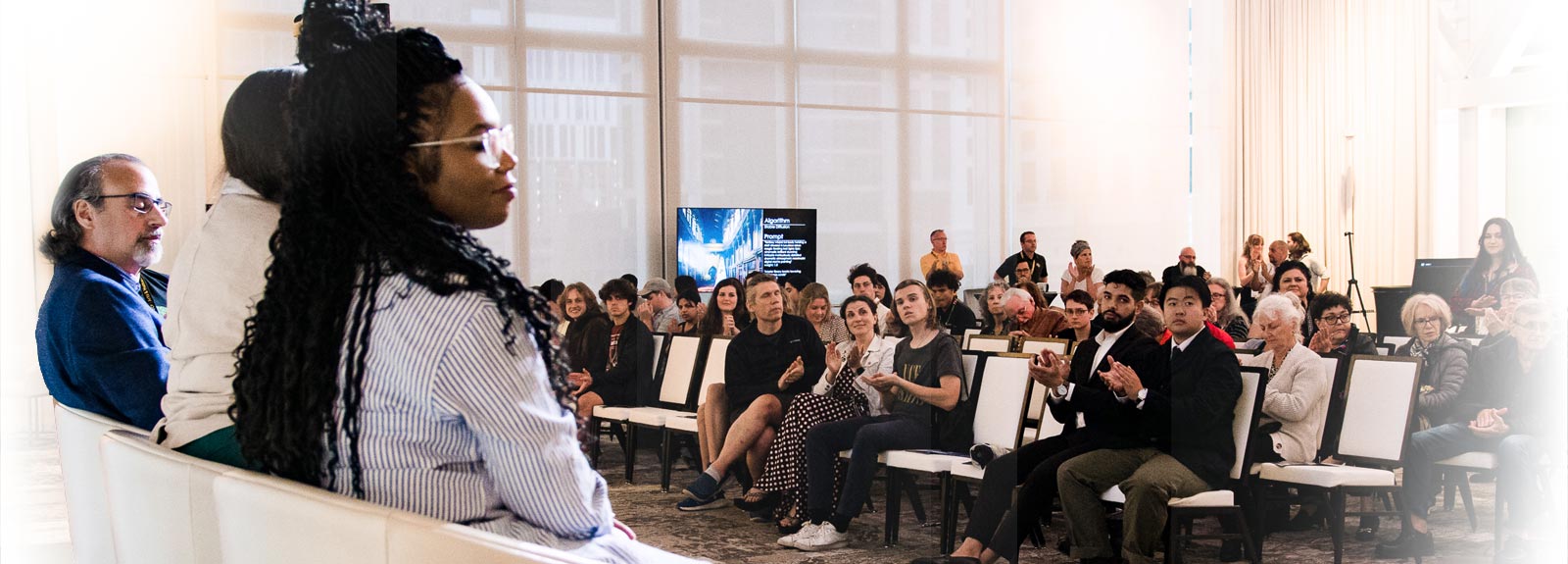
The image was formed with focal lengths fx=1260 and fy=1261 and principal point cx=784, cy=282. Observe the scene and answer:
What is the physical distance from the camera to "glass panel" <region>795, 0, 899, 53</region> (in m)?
6.12

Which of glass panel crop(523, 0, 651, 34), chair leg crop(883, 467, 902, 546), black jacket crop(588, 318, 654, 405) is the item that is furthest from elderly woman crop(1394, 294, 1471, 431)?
glass panel crop(523, 0, 651, 34)

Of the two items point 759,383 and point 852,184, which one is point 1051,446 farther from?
point 852,184

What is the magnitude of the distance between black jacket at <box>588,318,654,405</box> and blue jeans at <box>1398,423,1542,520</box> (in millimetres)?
2817

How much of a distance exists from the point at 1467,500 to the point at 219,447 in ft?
13.9

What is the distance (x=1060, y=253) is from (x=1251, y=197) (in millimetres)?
5944

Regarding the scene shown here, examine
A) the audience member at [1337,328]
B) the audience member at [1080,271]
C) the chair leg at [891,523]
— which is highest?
the audience member at [1080,271]

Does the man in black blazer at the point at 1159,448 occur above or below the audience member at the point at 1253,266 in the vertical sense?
below

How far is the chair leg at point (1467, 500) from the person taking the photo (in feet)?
14.4

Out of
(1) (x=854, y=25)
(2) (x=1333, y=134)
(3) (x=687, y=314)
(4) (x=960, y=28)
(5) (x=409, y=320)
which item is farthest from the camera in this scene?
(2) (x=1333, y=134)

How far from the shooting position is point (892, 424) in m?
3.98

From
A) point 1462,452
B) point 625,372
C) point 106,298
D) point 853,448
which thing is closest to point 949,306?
point 853,448

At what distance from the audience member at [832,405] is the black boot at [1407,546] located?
1.91m

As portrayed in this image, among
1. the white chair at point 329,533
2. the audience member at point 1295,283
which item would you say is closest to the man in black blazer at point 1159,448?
the audience member at point 1295,283

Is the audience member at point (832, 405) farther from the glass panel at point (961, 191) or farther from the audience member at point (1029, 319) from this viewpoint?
the glass panel at point (961, 191)
